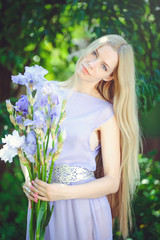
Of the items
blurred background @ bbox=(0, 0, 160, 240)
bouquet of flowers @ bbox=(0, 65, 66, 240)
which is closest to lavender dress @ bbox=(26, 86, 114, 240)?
bouquet of flowers @ bbox=(0, 65, 66, 240)

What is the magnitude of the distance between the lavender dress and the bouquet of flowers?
0.81 ft

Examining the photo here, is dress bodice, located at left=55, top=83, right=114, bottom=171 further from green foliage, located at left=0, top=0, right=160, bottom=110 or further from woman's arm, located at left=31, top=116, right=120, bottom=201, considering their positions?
green foliage, located at left=0, top=0, right=160, bottom=110

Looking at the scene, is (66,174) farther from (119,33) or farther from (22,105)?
(119,33)

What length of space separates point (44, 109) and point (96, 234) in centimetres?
77

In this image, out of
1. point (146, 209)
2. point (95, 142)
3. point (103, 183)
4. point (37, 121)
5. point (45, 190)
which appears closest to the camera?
point (37, 121)

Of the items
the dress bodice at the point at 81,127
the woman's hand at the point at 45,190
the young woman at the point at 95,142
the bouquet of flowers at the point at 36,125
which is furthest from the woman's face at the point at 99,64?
the woman's hand at the point at 45,190

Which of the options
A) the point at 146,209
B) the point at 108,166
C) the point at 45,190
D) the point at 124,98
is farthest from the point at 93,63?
the point at 146,209

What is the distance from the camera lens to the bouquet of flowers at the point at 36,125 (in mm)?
1291

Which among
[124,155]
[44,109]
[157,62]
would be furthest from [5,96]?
[44,109]

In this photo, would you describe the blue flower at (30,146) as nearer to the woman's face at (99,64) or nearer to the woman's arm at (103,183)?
the woman's arm at (103,183)

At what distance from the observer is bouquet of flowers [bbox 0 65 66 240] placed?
1.29m

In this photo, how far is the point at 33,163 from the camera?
4.55ft

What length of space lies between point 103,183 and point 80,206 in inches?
7.0

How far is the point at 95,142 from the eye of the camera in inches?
68.6
